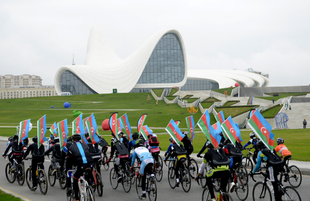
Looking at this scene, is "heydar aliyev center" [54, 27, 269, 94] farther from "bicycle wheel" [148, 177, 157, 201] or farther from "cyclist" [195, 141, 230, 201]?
"cyclist" [195, 141, 230, 201]

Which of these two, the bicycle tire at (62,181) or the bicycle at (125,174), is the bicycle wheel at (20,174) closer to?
the bicycle tire at (62,181)

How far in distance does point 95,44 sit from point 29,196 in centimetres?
9973

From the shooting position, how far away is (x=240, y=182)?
9.51 meters

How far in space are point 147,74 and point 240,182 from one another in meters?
86.9

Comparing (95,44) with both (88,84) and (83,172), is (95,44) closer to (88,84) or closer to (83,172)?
(88,84)

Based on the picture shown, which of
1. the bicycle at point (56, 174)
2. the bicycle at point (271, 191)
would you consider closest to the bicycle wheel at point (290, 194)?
the bicycle at point (271, 191)

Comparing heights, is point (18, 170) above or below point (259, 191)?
below

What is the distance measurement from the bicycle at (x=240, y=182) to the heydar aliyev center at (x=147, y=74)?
81845mm

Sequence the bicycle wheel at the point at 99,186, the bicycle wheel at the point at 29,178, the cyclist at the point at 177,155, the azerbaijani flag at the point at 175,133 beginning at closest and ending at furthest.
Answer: the bicycle wheel at the point at 99,186
the cyclist at the point at 177,155
the bicycle wheel at the point at 29,178
the azerbaijani flag at the point at 175,133

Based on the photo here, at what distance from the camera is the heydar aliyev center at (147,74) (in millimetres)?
90500

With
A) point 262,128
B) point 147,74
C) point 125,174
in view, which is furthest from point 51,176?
point 147,74

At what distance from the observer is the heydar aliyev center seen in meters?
90.5

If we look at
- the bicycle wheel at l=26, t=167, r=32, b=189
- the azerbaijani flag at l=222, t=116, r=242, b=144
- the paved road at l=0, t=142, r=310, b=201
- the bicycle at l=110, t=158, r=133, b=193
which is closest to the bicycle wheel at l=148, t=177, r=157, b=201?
the paved road at l=0, t=142, r=310, b=201

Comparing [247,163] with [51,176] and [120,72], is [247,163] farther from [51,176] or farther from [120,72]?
[120,72]
